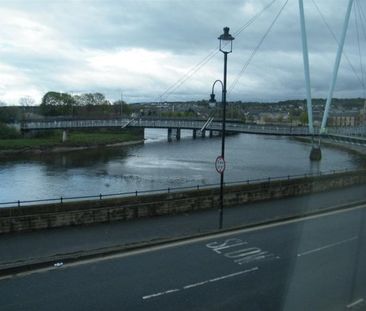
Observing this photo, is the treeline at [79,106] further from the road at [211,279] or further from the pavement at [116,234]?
the road at [211,279]

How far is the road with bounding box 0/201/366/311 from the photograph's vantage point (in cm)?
901

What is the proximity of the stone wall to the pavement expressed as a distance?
0.36 metres

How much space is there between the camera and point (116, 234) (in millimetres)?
15211

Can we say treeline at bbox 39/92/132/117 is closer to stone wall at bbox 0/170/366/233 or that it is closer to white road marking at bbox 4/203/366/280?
stone wall at bbox 0/170/366/233

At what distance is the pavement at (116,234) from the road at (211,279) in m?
0.91

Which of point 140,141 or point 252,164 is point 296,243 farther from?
point 140,141

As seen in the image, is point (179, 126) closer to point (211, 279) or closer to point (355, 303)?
point (211, 279)

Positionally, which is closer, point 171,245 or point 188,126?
point 171,245

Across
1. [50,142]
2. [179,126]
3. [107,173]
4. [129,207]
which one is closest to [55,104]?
[179,126]

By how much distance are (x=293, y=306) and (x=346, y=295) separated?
4.50ft

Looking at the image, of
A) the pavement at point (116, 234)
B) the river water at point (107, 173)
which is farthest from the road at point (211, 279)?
the river water at point (107, 173)

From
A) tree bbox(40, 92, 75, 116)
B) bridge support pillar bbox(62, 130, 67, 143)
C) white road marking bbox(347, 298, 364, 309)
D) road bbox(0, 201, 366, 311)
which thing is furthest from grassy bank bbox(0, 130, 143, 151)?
white road marking bbox(347, 298, 364, 309)

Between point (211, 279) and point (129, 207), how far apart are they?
24.2 ft

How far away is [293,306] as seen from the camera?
884 centimetres
